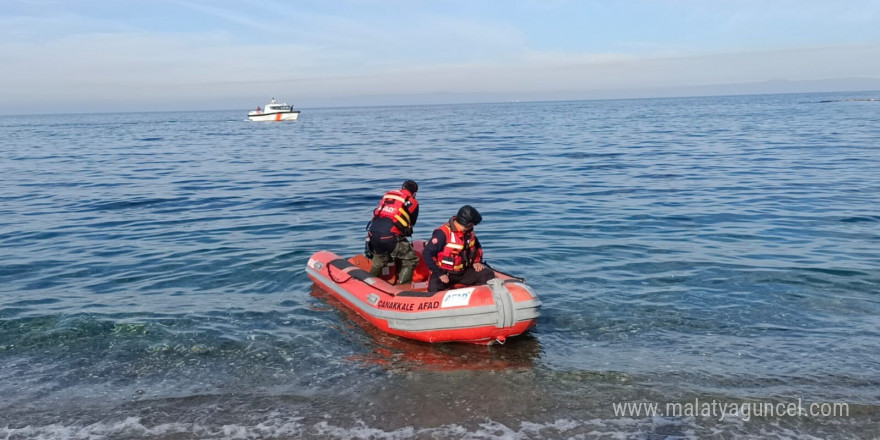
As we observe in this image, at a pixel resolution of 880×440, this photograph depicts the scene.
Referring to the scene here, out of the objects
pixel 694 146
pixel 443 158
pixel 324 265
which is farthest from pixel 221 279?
pixel 694 146

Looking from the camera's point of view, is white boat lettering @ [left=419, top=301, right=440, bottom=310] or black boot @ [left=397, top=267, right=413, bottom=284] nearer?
white boat lettering @ [left=419, top=301, right=440, bottom=310]

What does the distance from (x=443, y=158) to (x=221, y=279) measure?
19.7 m

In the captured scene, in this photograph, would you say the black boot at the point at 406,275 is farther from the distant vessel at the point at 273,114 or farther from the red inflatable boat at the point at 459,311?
the distant vessel at the point at 273,114

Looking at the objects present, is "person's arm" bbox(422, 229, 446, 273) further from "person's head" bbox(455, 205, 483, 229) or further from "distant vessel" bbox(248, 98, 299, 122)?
"distant vessel" bbox(248, 98, 299, 122)

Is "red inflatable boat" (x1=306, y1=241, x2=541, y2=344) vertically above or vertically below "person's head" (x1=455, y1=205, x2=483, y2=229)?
below

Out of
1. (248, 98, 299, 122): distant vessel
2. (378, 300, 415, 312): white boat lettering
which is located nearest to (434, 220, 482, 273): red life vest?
(378, 300, 415, 312): white boat lettering

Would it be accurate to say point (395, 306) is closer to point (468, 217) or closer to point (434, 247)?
point (434, 247)

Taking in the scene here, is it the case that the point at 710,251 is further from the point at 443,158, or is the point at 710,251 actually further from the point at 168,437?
the point at 443,158

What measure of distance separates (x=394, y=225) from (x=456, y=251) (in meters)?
1.16

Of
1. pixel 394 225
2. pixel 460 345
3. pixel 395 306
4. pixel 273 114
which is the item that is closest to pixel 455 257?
pixel 395 306

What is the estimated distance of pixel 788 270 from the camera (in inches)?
397

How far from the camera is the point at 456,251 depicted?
26.1 ft

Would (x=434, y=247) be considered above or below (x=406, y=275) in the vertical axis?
above

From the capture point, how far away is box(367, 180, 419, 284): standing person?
8750 mm
